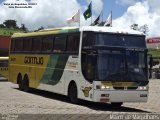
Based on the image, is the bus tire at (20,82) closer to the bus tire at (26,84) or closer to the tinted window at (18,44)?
the bus tire at (26,84)

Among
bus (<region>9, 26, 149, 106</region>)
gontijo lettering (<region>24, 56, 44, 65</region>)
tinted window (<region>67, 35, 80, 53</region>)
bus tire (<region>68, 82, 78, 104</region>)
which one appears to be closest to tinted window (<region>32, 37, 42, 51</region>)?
gontijo lettering (<region>24, 56, 44, 65</region>)

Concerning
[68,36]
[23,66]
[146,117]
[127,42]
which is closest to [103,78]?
[127,42]

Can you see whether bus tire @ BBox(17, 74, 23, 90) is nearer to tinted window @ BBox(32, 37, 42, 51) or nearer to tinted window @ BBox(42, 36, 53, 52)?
tinted window @ BBox(32, 37, 42, 51)

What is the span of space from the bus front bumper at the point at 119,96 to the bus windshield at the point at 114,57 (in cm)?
48

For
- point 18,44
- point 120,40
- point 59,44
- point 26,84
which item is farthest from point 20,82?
point 120,40

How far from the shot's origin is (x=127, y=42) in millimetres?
19375

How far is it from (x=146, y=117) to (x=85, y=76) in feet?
21.3

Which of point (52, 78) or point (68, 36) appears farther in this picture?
point (52, 78)

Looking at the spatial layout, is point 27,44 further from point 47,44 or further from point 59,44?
point 59,44

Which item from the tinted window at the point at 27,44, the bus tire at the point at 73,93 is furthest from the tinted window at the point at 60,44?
the tinted window at the point at 27,44

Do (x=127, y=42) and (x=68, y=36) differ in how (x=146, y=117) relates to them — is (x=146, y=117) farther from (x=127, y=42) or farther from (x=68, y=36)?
(x=68, y=36)

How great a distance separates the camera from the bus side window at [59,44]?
2176 centimetres

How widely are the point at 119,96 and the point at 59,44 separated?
4.78 metres

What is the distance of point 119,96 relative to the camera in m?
18.6
